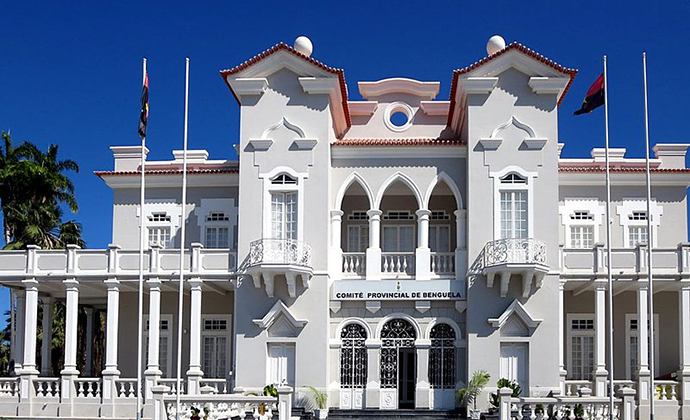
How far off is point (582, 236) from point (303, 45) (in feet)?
40.8

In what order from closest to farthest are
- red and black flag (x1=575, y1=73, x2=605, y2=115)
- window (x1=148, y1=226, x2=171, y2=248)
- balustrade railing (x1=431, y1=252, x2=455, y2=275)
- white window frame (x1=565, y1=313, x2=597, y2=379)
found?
red and black flag (x1=575, y1=73, x2=605, y2=115), balustrade railing (x1=431, y1=252, x2=455, y2=275), white window frame (x1=565, y1=313, x2=597, y2=379), window (x1=148, y1=226, x2=171, y2=248)

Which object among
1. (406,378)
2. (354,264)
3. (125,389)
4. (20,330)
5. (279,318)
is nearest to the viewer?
(279,318)

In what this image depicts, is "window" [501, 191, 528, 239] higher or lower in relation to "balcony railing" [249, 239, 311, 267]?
higher

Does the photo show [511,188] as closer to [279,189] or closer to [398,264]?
[398,264]

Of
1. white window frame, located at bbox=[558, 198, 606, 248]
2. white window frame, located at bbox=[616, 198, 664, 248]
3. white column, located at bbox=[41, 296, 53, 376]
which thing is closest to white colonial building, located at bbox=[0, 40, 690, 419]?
white column, located at bbox=[41, 296, 53, 376]

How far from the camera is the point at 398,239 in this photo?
35.8 m

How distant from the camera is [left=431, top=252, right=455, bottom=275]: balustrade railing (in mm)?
33906

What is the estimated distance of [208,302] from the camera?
37.1 m

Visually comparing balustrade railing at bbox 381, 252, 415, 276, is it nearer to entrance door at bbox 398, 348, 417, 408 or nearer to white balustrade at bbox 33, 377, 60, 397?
entrance door at bbox 398, 348, 417, 408

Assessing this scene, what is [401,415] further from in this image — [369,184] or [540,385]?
[369,184]

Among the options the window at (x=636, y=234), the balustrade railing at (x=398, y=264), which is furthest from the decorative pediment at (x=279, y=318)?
the window at (x=636, y=234)

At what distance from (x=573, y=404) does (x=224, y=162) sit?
17.2m

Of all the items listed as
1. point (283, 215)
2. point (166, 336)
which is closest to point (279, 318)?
point (283, 215)

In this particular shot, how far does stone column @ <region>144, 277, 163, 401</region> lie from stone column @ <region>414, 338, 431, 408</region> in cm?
859
